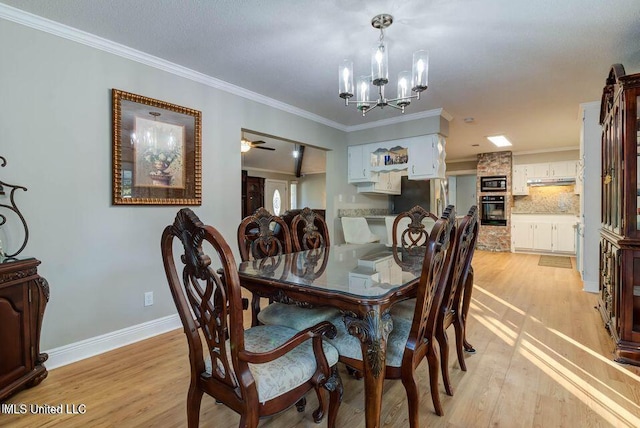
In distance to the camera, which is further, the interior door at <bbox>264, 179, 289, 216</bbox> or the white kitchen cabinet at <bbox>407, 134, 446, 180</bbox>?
the interior door at <bbox>264, 179, 289, 216</bbox>

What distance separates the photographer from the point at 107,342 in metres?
2.50

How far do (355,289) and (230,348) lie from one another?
58 centimetres

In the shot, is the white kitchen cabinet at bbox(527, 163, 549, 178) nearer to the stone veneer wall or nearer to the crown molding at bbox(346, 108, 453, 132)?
the stone veneer wall

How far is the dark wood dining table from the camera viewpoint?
1314 mm

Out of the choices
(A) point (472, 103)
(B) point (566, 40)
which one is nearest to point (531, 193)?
(A) point (472, 103)

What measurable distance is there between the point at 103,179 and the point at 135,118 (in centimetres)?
57

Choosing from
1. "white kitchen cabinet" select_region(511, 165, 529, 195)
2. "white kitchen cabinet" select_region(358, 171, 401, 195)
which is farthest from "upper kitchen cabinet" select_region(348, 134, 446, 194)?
"white kitchen cabinet" select_region(511, 165, 529, 195)

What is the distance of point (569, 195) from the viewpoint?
7.11 m

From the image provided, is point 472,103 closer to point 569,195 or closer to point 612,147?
point 612,147

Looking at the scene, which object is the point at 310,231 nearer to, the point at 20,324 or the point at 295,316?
the point at 295,316

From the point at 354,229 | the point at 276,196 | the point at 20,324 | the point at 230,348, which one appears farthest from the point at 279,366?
the point at 276,196

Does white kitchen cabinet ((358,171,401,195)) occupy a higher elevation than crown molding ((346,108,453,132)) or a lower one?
lower
